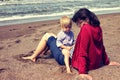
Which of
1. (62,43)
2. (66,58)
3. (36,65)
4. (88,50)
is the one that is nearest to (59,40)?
(62,43)

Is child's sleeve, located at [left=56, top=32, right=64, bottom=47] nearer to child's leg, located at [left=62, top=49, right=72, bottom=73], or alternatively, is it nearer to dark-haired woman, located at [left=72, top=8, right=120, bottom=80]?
child's leg, located at [left=62, top=49, right=72, bottom=73]

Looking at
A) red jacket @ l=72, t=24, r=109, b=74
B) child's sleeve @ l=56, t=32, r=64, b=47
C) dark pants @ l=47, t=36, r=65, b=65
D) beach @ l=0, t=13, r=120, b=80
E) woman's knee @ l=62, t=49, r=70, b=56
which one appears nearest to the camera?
red jacket @ l=72, t=24, r=109, b=74

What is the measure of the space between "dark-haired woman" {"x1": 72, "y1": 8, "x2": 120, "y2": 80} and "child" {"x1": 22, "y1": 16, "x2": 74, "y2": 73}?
0.26 meters

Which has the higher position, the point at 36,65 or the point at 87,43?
the point at 87,43

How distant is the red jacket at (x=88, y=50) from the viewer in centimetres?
466

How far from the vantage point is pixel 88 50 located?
480 centimetres

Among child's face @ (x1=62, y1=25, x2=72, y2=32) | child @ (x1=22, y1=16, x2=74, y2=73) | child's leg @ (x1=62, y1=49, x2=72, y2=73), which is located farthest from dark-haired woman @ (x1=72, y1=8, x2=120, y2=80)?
child's face @ (x1=62, y1=25, x2=72, y2=32)

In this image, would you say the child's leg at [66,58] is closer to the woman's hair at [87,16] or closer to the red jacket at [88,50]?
the red jacket at [88,50]

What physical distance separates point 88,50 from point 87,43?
162mm

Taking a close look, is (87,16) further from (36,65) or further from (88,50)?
(36,65)

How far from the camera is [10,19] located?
13.0 meters

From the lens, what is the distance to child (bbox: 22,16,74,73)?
16.9 feet

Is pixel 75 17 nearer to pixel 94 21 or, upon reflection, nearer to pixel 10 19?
pixel 94 21

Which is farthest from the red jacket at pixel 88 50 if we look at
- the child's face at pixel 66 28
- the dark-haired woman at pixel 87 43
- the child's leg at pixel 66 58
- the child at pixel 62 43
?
the child's face at pixel 66 28
